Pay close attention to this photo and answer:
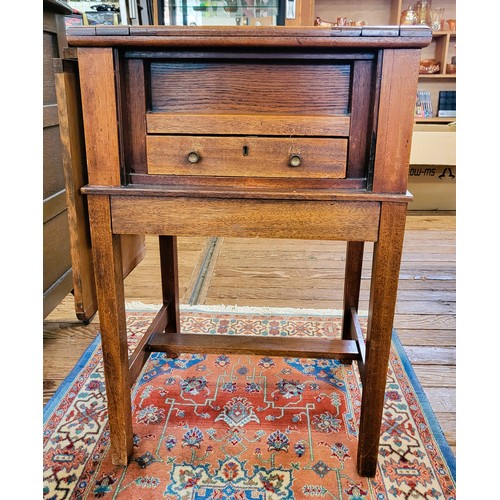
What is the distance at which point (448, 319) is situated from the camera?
2094 mm

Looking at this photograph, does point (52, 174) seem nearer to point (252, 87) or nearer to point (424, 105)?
point (252, 87)

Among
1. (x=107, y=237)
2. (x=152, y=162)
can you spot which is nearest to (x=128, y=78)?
(x=152, y=162)

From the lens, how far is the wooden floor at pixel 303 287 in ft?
5.63

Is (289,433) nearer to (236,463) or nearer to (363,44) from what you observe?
(236,463)

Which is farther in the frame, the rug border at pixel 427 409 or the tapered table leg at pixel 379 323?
the rug border at pixel 427 409

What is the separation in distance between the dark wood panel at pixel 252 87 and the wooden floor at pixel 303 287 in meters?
1.00

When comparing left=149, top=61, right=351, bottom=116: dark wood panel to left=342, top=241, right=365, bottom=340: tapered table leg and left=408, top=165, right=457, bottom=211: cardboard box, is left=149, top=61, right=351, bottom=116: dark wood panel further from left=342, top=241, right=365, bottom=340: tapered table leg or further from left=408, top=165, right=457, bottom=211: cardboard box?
left=408, top=165, right=457, bottom=211: cardboard box

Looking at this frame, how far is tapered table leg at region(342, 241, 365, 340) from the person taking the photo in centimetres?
162

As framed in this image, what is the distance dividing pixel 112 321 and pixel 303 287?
140cm

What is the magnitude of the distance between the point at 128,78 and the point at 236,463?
96 cm

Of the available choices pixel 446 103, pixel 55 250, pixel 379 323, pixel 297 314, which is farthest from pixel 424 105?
pixel 379 323

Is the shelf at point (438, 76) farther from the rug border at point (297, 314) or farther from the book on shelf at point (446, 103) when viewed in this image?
the rug border at point (297, 314)

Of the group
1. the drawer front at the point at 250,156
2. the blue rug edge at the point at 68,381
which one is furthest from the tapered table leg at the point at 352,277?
the blue rug edge at the point at 68,381

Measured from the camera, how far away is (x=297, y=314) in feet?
6.86
